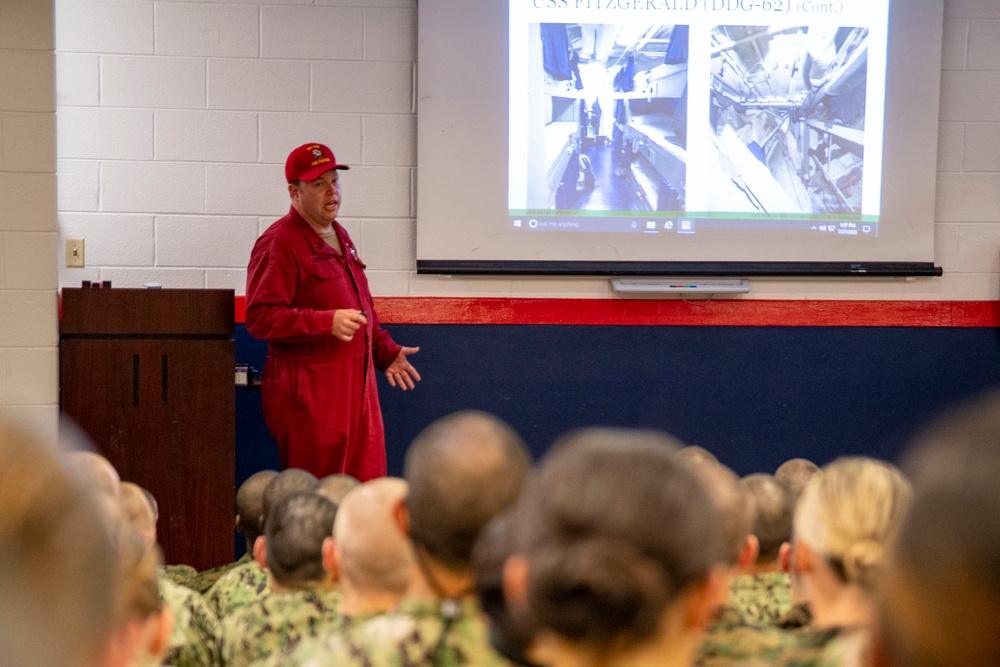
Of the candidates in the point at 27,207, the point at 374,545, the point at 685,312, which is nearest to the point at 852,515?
the point at 374,545

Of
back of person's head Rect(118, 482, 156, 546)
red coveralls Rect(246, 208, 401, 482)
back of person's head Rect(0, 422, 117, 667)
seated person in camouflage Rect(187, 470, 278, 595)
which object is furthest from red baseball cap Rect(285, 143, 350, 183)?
back of person's head Rect(0, 422, 117, 667)

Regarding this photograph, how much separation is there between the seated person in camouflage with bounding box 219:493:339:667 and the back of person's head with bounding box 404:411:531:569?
341mm

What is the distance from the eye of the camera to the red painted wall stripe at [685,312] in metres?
4.41

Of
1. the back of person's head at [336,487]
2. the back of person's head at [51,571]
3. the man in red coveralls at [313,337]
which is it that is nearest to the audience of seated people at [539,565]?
the back of person's head at [51,571]

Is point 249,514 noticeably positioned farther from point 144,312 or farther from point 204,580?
point 144,312

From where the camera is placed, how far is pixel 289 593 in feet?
5.66

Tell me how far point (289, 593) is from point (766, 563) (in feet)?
2.94

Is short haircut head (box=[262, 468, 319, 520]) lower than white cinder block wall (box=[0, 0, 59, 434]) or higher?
lower

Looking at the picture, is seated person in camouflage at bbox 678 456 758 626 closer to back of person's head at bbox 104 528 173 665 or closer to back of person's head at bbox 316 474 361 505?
back of person's head at bbox 316 474 361 505

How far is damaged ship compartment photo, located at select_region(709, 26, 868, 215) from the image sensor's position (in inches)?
177

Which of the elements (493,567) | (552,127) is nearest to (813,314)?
(552,127)

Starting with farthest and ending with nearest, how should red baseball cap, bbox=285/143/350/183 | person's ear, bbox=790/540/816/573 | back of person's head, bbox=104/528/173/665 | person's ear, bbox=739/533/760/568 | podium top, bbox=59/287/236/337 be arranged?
red baseball cap, bbox=285/143/350/183 < podium top, bbox=59/287/236/337 < person's ear, bbox=739/533/760/568 < person's ear, bbox=790/540/816/573 < back of person's head, bbox=104/528/173/665

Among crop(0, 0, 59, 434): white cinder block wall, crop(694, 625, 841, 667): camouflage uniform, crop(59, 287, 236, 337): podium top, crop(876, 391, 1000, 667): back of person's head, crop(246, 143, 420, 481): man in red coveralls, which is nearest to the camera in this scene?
crop(876, 391, 1000, 667): back of person's head

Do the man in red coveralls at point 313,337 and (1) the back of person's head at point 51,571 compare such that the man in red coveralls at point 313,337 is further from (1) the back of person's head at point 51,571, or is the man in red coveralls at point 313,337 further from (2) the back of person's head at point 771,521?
→ (1) the back of person's head at point 51,571
